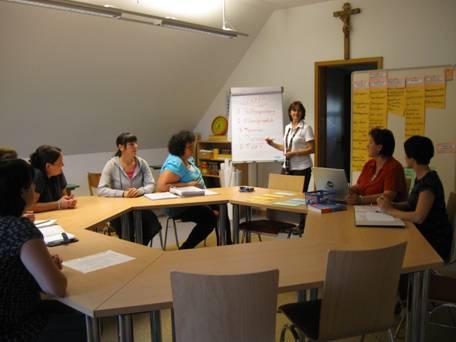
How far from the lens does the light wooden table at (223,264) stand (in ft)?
5.73

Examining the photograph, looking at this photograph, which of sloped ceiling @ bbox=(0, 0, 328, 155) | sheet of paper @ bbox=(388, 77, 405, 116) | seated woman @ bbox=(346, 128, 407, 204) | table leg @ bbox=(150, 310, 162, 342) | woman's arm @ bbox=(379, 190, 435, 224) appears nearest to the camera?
table leg @ bbox=(150, 310, 162, 342)

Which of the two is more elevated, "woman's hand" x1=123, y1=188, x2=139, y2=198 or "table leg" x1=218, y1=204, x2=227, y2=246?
"woman's hand" x1=123, y1=188, x2=139, y2=198

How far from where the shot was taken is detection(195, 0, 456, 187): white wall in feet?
15.8

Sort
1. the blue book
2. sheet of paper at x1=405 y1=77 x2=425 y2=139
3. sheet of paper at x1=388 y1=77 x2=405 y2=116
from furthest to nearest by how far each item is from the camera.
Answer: sheet of paper at x1=388 y1=77 x2=405 y2=116 → sheet of paper at x1=405 y1=77 x2=425 y2=139 → the blue book

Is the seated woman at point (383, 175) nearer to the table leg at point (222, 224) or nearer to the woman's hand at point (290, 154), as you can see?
the table leg at point (222, 224)

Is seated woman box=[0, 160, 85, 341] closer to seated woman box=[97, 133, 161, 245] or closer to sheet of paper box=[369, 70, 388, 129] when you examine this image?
seated woman box=[97, 133, 161, 245]

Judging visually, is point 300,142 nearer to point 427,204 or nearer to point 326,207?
point 326,207

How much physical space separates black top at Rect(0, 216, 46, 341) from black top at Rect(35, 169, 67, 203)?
1683 millimetres

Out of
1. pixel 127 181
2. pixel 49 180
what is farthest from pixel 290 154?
pixel 49 180

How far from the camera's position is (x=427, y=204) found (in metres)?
2.63

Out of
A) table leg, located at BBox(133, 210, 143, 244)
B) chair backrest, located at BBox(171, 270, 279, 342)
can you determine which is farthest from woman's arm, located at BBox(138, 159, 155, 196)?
chair backrest, located at BBox(171, 270, 279, 342)

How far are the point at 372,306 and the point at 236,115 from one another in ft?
14.0

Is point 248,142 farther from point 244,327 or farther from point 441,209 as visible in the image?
point 244,327

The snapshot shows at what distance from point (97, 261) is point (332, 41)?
171 inches
